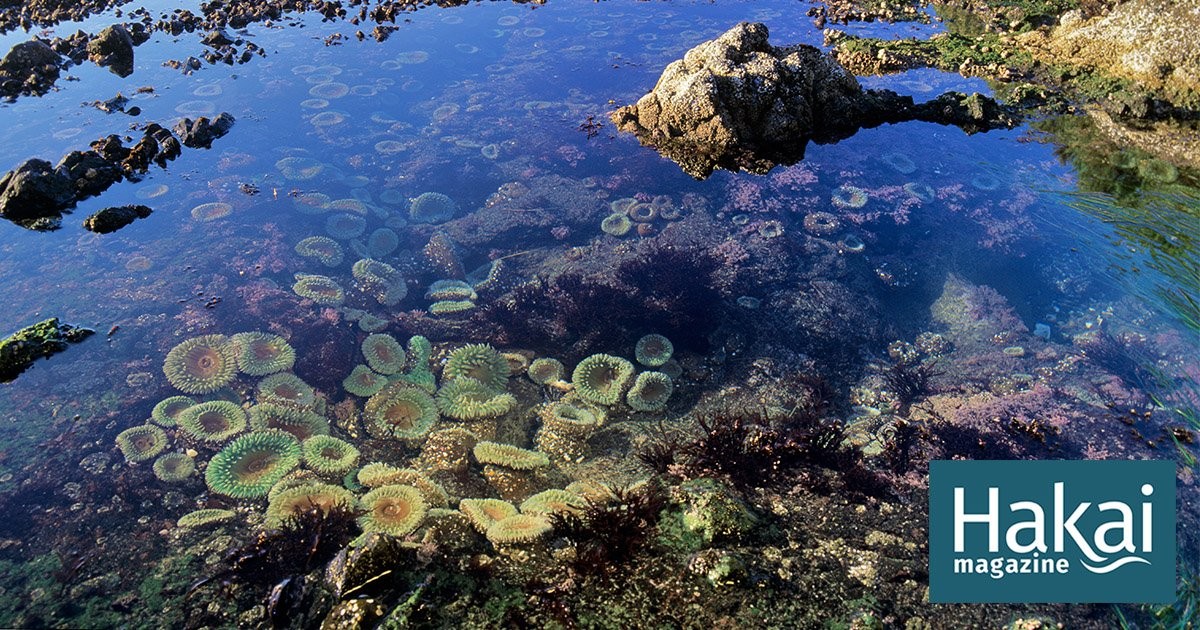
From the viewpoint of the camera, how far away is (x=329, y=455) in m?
5.52

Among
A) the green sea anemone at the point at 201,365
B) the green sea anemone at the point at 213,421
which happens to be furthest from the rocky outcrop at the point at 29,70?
the green sea anemone at the point at 213,421

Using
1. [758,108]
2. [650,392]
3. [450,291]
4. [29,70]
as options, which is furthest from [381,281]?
[29,70]

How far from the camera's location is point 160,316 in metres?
7.44

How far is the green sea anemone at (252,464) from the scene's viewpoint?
17.1ft

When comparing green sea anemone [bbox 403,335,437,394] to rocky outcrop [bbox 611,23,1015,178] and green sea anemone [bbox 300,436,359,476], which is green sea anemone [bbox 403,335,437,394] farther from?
rocky outcrop [bbox 611,23,1015,178]

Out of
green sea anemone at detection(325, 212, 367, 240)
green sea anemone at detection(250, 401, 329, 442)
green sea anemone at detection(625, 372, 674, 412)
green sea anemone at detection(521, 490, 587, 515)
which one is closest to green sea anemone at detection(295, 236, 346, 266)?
green sea anemone at detection(325, 212, 367, 240)

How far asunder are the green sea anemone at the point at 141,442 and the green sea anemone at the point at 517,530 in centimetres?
353

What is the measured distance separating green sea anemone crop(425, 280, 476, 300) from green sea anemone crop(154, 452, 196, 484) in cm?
314

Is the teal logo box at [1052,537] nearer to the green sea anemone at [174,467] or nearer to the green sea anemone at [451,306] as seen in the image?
the green sea anemone at [451,306]

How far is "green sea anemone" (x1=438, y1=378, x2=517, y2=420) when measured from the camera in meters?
6.11

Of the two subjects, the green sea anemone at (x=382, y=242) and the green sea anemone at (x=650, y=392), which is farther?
the green sea anemone at (x=382, y=242)

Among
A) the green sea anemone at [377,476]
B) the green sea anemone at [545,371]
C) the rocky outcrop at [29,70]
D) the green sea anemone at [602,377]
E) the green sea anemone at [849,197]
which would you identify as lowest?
the green sea anemone at [545,371]

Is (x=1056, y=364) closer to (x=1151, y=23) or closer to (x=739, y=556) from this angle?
(x=739, y=556)

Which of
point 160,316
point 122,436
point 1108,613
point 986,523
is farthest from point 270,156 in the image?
point 1108,613
